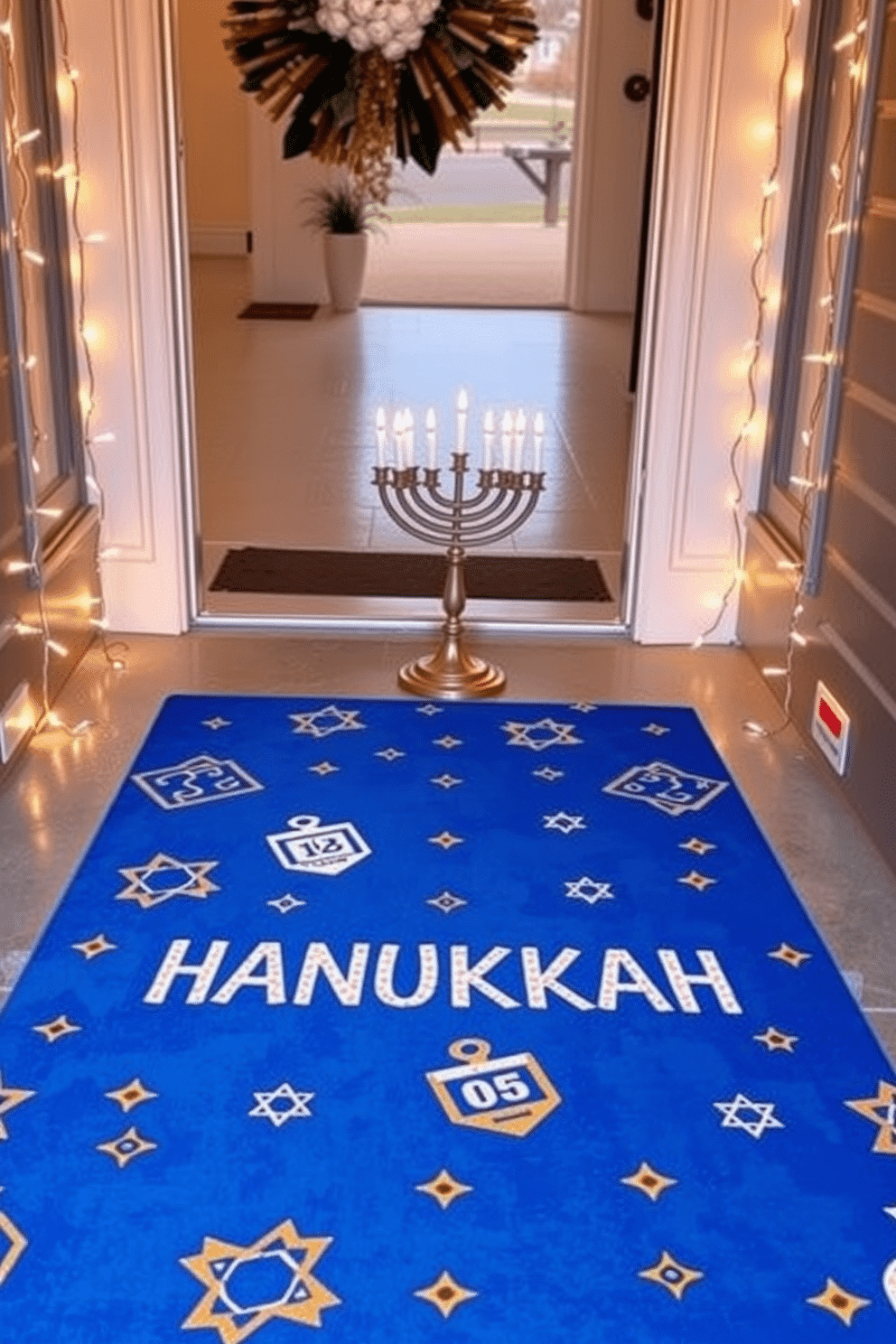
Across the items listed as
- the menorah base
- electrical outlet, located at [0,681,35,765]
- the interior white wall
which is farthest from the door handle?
electrical outlet, located at [0,681,35,765]

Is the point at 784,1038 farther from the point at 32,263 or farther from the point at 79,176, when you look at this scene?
the point at 79,176

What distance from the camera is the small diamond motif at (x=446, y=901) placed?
2.84m

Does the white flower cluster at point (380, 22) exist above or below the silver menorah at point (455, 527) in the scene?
above

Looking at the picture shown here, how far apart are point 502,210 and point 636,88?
715cm

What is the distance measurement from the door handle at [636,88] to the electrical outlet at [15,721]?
7575 millimetres

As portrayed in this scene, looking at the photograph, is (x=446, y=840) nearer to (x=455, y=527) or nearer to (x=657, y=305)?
(x=455, y=527)

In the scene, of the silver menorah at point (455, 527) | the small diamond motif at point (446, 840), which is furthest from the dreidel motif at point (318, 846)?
the silver menorah at point (455, 527)

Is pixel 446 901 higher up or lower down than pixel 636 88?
lower down

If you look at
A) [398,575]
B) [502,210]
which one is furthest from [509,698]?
[502,210]

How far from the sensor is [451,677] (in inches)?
151

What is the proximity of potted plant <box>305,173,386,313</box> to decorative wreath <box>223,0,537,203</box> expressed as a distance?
22.2 ft

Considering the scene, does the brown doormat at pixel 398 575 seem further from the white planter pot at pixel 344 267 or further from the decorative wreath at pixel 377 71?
the white planter pot at pixel 344 267

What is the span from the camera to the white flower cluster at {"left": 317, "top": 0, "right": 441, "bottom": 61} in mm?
2676

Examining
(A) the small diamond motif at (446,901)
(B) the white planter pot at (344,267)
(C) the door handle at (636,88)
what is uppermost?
(C) the door handle at (636,88)
